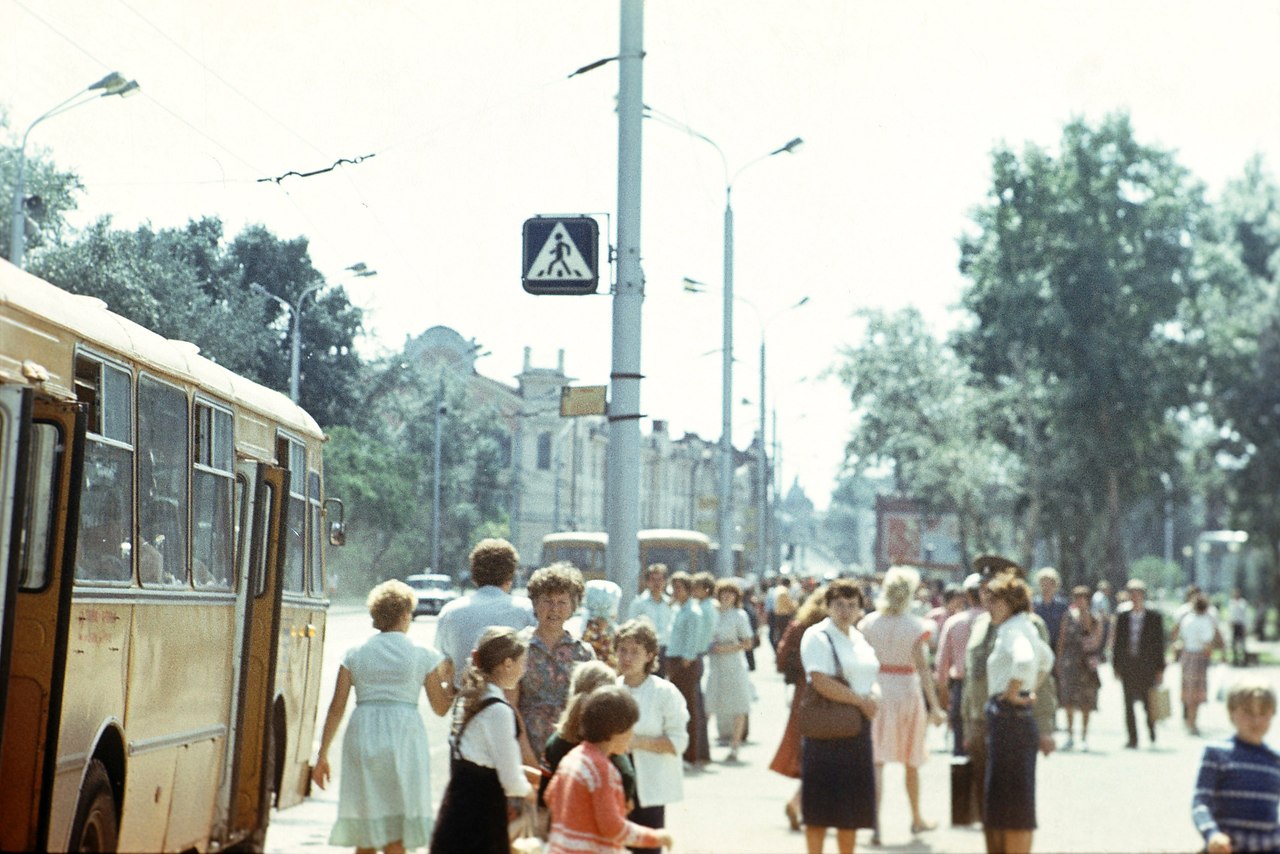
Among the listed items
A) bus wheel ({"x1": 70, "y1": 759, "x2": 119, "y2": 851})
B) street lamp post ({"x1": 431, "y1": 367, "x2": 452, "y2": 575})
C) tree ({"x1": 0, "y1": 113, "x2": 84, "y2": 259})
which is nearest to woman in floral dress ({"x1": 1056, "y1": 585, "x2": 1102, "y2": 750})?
street lamp post ({"x1": 431, "y1": 367, "x2": 452, "y2": 575})

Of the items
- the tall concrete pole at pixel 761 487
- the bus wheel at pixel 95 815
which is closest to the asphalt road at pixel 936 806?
the bus wheel at pixel 95 815

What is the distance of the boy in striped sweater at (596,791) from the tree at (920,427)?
5281 centimetres

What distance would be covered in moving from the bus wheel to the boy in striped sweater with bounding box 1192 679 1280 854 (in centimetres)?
420

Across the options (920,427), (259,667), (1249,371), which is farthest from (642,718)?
(920,427)

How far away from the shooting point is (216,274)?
14227mm

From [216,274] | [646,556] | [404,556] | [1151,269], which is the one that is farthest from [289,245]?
[1151,269]

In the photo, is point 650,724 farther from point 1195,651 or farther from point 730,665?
point 1195,651

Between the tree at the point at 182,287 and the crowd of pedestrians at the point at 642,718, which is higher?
the tree at the point at 182,287

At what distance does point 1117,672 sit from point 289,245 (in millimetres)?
11612

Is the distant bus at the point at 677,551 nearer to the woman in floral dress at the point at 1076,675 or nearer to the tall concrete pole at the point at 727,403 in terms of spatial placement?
the tall concrete pole at the point at 727,403

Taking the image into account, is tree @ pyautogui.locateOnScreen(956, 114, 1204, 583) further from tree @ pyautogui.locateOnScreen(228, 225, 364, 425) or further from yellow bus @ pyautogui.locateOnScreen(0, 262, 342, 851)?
yellow bus @ pyautogui.locateOnScreen(0, 262, 342, 851)

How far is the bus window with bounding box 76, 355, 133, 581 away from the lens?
26.7ft

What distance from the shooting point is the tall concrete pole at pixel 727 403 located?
35938 mm

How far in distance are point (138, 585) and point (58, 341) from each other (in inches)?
58.5
